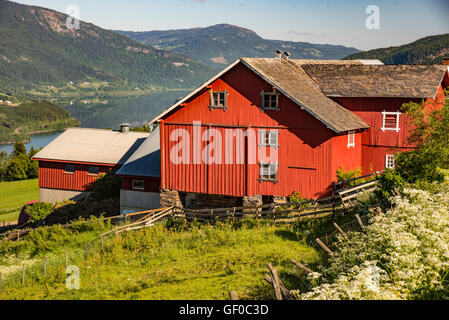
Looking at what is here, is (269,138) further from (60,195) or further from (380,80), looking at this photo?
(60,195)

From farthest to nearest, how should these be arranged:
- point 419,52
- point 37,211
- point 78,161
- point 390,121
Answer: point 419,52
point 78,161
point 37,211
point 390,121

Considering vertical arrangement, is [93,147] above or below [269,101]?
below

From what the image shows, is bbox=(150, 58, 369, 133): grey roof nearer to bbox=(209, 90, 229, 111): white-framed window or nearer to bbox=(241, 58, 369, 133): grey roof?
bbox=(241, 58, 369, 133): grey roof

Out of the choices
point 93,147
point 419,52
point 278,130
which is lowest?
point 93,147

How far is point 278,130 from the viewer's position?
91.7 feet

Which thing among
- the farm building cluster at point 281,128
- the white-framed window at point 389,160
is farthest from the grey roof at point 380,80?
the white-framed window at point 389,160

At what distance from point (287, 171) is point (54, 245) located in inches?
516

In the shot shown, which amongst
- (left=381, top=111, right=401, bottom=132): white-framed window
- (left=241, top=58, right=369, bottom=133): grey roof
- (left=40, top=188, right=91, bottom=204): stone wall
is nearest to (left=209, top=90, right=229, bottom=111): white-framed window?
(left=241, top=58, right=369, bottom=133): grey roof

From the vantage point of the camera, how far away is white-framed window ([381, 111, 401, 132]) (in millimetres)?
29981

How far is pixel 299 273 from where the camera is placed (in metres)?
15.3

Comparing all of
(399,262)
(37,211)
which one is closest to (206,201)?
(37,211)

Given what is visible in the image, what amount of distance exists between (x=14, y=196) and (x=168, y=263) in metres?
51.9
